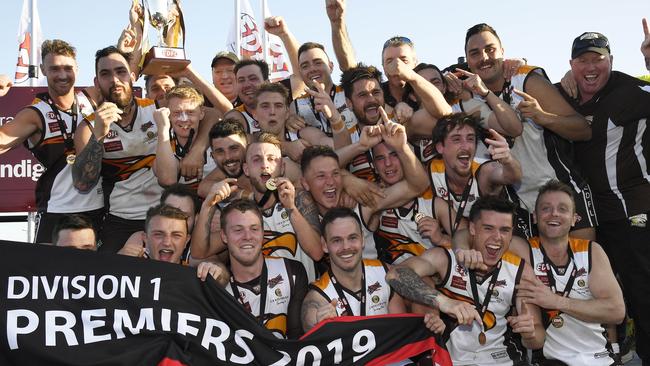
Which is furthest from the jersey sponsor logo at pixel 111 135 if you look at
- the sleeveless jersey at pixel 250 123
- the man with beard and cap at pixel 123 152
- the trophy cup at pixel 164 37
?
the sleeveless jersey at pixel 250 123

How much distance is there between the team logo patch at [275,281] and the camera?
524 cm

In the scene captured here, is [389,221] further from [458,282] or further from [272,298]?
[272,298]

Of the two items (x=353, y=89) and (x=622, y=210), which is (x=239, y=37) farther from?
(x=622, y=210)

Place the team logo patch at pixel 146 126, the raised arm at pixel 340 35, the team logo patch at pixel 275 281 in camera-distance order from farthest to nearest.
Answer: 1. the raised arm at pixel 340 35
2. the team logo patch at pixel 146 126
3. the team logo patch at pixel 275 281

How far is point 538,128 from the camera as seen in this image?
6176 mm

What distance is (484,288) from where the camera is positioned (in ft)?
17.3

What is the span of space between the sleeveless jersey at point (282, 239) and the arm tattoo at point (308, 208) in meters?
0.15

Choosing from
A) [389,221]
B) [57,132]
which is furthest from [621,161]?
[57,132]

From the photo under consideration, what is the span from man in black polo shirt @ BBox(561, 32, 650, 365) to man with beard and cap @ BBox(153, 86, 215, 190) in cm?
363

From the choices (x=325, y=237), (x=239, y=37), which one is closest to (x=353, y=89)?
(x=325, y=237)

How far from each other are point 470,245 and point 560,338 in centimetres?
103

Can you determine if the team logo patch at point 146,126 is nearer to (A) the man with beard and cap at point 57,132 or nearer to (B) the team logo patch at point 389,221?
(A) the man with beard and cap at point 57,132

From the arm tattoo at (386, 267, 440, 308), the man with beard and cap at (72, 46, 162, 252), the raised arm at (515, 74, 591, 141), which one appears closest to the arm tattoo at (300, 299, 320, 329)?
the arm tattoo at (386, 267, 440, 308)

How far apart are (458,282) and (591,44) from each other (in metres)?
2.53
